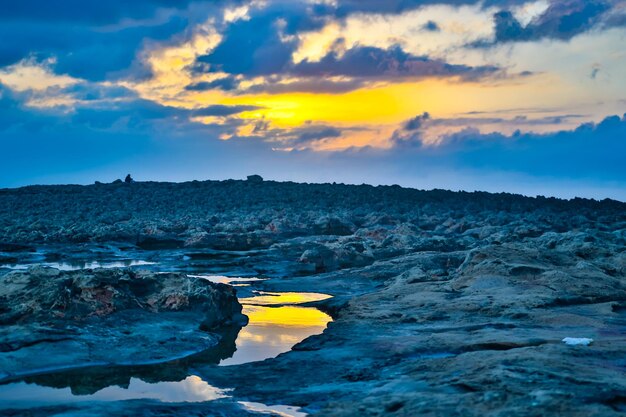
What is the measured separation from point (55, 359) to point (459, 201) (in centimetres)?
4725

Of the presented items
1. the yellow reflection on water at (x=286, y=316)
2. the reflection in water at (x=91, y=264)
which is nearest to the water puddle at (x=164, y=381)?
the yellow reflection on water at (x=286, y=316)

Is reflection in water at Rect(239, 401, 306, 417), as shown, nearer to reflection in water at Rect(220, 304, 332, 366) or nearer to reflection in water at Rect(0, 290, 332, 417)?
reflection in water at Rect(0, 290, 332, 417)

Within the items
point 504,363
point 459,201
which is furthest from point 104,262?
point 459,201

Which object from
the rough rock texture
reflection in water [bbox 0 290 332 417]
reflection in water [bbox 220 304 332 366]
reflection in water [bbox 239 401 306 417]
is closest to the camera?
reflection in water [bbox 239 401 306 417]

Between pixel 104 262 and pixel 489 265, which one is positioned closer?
pixel 489 265

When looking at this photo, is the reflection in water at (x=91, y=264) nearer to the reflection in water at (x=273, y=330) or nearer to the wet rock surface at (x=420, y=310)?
the wet rock surface at (x=420, y=310)

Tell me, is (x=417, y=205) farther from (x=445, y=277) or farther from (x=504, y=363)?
(x=504, y=363)

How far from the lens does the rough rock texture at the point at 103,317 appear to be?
401 inches

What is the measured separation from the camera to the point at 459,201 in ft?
180

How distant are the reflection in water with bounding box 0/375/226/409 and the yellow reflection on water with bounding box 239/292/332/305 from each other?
23.2 ft

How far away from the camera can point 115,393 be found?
8984 mm

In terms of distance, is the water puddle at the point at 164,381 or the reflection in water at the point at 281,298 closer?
the water puddle at the point at 164,381

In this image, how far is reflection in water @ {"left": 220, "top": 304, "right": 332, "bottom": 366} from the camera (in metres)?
11.4

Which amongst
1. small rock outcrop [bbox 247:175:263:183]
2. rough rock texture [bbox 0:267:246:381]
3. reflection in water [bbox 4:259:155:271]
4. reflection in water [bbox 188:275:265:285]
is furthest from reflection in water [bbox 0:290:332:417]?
small rock outcrop [bbox 247:175:263:183]
